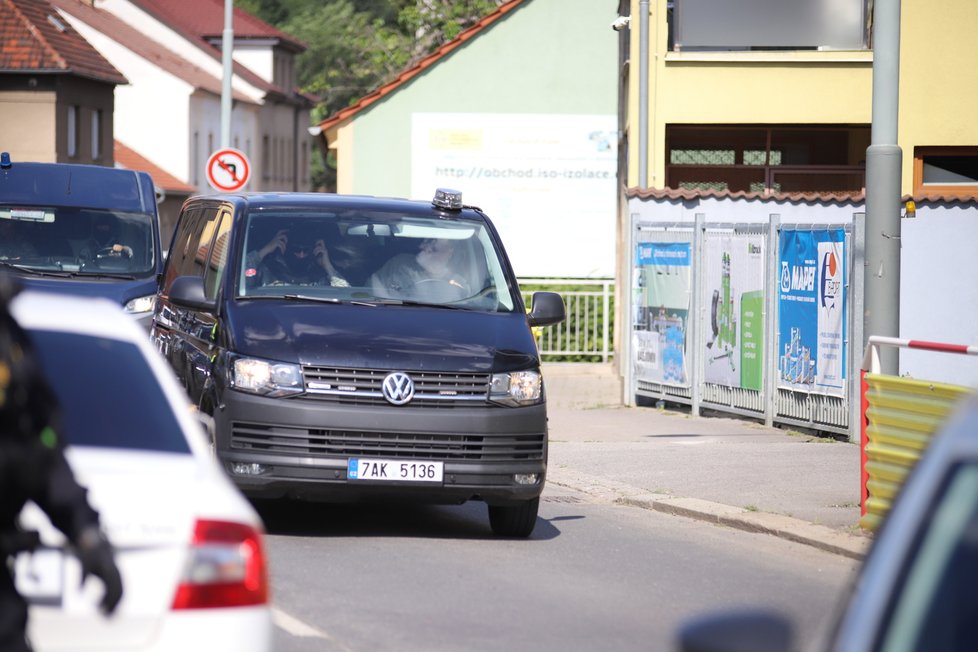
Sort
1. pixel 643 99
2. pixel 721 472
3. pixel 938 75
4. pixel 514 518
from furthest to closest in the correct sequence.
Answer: pixel 643 99, pixel 938 75, pixel 721 472, pixel 514 518

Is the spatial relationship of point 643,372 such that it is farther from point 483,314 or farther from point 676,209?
point 483,314

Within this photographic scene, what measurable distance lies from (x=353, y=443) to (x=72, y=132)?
4842 centimetres

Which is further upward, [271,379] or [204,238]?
[204,238]

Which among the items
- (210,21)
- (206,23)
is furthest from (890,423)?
(210,21)

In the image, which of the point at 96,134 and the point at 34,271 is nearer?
the point at 34,271

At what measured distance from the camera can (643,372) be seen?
805 inches

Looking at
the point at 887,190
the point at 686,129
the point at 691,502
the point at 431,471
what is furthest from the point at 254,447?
the point at 686,129

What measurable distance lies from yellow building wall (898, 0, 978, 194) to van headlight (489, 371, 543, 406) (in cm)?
1339

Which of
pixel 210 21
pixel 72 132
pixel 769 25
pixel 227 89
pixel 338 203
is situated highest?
pixel 210 21

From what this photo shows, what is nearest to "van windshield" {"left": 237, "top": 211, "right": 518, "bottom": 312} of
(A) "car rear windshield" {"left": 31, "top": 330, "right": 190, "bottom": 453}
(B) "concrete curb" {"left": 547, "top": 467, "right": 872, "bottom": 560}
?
(B) "concrete curb" {"left": 547, "top": 467, "right": 872, "bottom": 560}

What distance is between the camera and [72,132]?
56.3 meters

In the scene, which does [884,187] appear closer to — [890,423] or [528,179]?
[890,423]

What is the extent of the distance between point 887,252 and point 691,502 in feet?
7.14

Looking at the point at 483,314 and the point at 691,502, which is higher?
the point at 483,314
